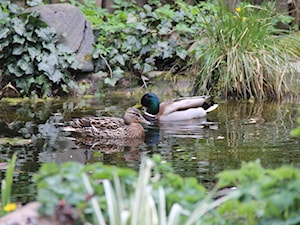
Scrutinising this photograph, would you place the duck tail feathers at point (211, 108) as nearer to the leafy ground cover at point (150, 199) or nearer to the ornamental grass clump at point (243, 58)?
the ornamental grass clump at point (243, 58)

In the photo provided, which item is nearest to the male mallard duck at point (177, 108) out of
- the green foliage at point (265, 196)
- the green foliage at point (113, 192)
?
the green foliage at point (113, 192)

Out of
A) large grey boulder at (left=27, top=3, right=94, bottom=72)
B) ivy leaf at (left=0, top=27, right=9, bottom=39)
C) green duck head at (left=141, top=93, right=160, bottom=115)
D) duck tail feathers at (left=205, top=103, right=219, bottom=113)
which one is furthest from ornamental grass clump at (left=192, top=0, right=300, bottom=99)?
ivy leaf at (left=0, top=27, right=9, bottom=39)

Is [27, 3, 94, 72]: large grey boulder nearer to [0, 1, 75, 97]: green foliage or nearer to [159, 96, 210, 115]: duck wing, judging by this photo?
[0, 1, 75, 97]: green foliage

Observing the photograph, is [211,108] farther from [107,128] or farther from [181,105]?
[107,128]

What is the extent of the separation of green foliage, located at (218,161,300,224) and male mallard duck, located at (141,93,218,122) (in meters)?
6.05

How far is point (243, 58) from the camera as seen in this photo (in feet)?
32.7

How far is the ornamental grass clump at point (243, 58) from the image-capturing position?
9.94m

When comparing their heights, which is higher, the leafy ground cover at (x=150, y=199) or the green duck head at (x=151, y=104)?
the leafy ground cover at (x=150, y=199)

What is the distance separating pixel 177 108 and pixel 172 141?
1815mm

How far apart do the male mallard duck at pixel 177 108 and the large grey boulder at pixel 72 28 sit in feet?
7.25

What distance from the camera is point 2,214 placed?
2.97 metres

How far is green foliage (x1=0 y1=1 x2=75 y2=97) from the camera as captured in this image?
1046cm

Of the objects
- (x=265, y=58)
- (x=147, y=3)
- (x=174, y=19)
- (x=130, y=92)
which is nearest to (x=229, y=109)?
(x=265, y=58)

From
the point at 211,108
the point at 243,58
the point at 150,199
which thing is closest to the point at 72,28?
the point at 243,58
